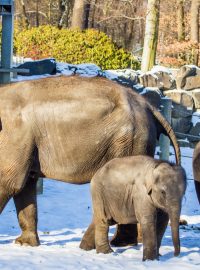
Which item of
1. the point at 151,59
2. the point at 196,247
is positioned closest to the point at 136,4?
the point at 151,59

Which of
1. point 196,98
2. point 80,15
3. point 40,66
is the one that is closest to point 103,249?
point 40,66

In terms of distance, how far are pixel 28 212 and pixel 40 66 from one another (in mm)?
9938

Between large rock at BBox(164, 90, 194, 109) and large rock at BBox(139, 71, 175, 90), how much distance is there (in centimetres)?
37

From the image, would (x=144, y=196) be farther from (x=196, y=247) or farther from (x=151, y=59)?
(x=151, y=59)

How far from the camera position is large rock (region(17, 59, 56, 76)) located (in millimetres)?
17531

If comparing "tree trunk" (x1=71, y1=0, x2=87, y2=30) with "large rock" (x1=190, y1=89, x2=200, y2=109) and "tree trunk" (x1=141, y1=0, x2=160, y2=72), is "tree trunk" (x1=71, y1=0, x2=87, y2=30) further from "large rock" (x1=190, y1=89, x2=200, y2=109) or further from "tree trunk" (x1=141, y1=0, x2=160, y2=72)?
→ "large rock" (x1=190, y1=89, x2=200, y2=109)

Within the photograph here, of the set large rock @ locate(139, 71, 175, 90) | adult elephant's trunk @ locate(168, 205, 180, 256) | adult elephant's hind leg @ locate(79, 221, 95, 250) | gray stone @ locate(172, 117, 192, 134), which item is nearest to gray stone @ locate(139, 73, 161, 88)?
large rock @ locate(139, 71, 175, 90)

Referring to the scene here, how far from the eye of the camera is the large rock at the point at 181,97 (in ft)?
63.8

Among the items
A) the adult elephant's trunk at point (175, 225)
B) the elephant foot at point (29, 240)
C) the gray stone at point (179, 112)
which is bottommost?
the gray stone at point (179, 112)

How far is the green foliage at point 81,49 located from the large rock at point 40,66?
5.04 m

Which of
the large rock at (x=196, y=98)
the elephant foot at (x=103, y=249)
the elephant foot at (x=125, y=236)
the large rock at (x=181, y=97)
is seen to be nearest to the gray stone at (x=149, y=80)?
the large rock at (x=181, y=97)

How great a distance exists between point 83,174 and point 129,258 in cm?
100

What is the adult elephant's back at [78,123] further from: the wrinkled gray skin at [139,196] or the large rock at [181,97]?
the large rock at [181,97]

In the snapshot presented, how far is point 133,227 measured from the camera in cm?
804
